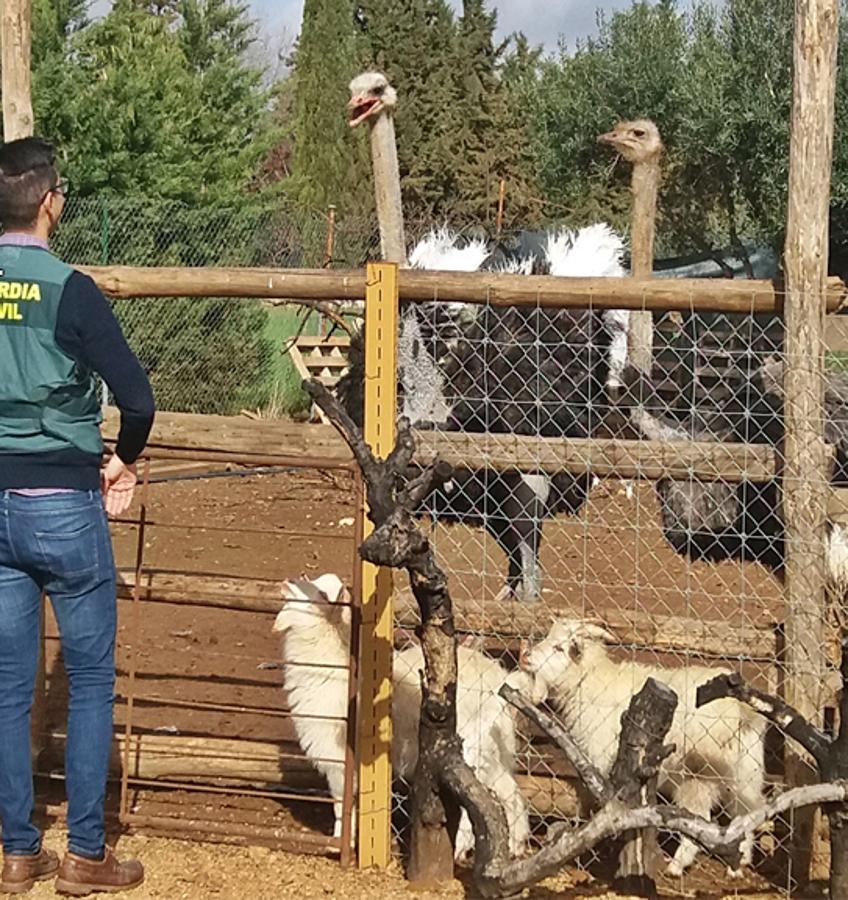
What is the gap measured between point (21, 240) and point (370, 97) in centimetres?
639

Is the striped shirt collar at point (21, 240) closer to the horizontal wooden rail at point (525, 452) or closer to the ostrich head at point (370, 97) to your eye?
the horizontal wooden rail at point (525, 452)

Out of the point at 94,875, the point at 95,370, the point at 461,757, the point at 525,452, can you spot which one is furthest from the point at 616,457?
the point at 94,875

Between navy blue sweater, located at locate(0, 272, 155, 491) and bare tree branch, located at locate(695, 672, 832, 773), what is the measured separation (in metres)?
1.64

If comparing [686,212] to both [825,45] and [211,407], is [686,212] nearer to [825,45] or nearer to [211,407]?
[211,407]

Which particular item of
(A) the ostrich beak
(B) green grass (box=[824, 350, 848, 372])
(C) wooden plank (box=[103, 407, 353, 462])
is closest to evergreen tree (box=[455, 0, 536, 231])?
(A) the ostrich beak

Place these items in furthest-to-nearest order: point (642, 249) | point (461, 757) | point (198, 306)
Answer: point (198, 306) → point (642, 249) → point (461, 757)

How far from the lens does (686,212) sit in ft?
69.4

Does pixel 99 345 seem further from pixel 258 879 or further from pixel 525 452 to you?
pixel 258 879

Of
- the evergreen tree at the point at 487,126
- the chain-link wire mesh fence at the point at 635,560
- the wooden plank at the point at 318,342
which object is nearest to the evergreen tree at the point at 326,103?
the evergreen tree at the point at 487,126

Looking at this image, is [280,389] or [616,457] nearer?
[616,457]

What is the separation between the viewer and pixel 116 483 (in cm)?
390

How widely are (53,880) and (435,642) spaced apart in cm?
127

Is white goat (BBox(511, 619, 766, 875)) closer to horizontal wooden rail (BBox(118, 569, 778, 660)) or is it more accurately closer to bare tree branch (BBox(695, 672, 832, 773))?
horizontal wooden rail (BBox(118, 569, 778, 660))

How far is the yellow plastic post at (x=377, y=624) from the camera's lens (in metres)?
4.24
